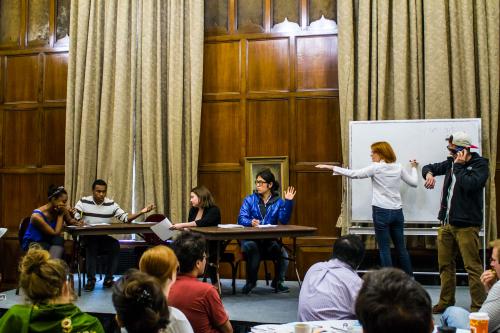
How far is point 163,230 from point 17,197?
2959 mm

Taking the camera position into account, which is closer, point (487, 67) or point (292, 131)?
point (487, 67)

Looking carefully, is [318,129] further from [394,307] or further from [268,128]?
[394,307]

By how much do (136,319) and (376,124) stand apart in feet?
14.7

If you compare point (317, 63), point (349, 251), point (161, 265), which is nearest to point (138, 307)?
point (161, 265)

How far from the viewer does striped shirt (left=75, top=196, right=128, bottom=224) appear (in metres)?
6.26

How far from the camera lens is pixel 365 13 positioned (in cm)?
630

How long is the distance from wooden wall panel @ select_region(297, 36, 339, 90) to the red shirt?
172 inches

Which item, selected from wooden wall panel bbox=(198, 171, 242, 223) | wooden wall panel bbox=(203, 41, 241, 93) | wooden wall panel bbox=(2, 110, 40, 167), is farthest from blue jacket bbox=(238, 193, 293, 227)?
wooden wall panel bbox=(2, 110, 40, 167)

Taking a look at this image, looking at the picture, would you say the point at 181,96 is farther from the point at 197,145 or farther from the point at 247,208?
the point at 247,208

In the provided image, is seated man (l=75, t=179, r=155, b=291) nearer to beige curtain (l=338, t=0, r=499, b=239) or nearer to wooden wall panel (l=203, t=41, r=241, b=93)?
wooden wall panel (l=203, t=41, r=241, b=93)

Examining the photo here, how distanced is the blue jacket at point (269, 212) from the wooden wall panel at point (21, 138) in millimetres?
3242

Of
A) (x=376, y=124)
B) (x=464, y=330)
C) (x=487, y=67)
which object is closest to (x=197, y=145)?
(x=376, y=124)

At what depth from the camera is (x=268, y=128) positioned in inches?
266

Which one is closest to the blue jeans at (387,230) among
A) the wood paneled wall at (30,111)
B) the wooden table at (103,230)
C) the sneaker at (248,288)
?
the sneaker at (248,288)
